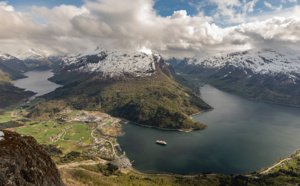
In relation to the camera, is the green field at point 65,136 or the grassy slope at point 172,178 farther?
the green field at point 65,136

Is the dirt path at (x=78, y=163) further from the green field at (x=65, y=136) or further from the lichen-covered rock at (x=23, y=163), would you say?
the lichen-covered rock at (x=23, y=163)

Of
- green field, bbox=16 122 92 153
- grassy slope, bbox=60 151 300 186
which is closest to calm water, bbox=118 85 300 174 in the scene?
grassy slope, bbox=60 151 300 186

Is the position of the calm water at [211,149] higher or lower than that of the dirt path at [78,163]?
higher

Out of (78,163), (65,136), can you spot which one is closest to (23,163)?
(78,163)

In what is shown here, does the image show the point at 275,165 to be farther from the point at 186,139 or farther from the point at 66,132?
the point at 66,132

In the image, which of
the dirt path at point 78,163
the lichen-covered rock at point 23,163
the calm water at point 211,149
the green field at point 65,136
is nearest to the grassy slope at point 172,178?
the dirt path at point 78,163

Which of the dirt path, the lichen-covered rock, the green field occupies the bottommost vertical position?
the dirt path

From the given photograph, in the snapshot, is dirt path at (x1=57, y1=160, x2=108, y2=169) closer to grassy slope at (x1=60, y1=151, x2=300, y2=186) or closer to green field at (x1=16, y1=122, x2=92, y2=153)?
grassy slope at (x1=60, y1=151, x2=300, y2=186)

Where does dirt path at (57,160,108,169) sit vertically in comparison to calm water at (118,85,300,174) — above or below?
below

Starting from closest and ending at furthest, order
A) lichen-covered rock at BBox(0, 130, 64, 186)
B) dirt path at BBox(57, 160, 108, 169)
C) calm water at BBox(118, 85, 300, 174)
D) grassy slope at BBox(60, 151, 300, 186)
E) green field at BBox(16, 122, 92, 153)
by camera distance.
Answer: lichen-covered rock at BBox(0, 130, 64, 186) < grassy slope at BBox(60, 151, 300, 186) < dirt path at BBox(57, 160, 108, 169) < calm water at BBox(118, 85, 300, 174) < green field at BBox(16, 122, 92, 153)
